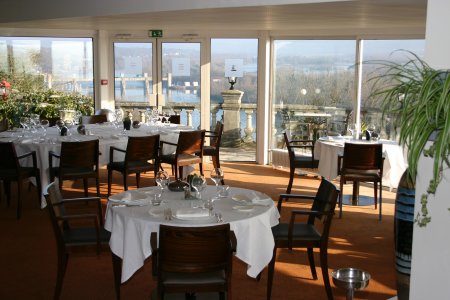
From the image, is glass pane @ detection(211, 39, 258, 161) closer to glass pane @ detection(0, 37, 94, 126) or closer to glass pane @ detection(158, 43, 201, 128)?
glass pane @ detection(158, 43, 201, 128)

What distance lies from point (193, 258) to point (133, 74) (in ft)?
26.7

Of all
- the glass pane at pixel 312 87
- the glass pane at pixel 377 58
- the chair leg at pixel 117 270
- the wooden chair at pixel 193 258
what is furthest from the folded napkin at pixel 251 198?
the glass pane at pixel 312 87

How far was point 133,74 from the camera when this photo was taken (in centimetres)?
1152

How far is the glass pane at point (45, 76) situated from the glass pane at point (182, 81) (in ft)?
4.93

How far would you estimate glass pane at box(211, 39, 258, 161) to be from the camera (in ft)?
36.7

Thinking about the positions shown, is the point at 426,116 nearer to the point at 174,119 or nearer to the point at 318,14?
the point at 318,14

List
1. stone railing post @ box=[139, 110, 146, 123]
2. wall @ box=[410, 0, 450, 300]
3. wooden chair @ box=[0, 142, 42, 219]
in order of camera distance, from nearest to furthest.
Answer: wall @ box=[410, 0, 450, 300] < wooden chair @ box=[0, 142, 42, 219] < stone railing post @ box=[139, 110, 146, 123]

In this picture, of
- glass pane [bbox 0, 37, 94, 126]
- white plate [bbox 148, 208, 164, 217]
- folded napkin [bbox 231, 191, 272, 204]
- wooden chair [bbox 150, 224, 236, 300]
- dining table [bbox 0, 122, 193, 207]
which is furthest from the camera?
glass pane [bbox 0, 37, 94, 126]

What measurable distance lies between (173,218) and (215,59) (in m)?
7.35

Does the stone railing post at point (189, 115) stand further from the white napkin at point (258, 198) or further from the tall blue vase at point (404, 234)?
the tall blue vase at point (404, 234)

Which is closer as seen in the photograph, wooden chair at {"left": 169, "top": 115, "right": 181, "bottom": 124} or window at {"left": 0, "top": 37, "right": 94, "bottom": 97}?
wooden chair at {"left": 169, "top": 115, "right": 181, "bottom": 124}

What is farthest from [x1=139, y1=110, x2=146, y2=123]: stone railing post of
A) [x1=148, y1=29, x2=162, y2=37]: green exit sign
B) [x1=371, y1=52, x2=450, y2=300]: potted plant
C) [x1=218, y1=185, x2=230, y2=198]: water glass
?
[x1=371, y1=52, x2=450, y2=300]: potted plant

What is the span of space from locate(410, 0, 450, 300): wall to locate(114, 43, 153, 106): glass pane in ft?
28.9

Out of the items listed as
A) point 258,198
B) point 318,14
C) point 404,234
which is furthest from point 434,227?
point 318,14
